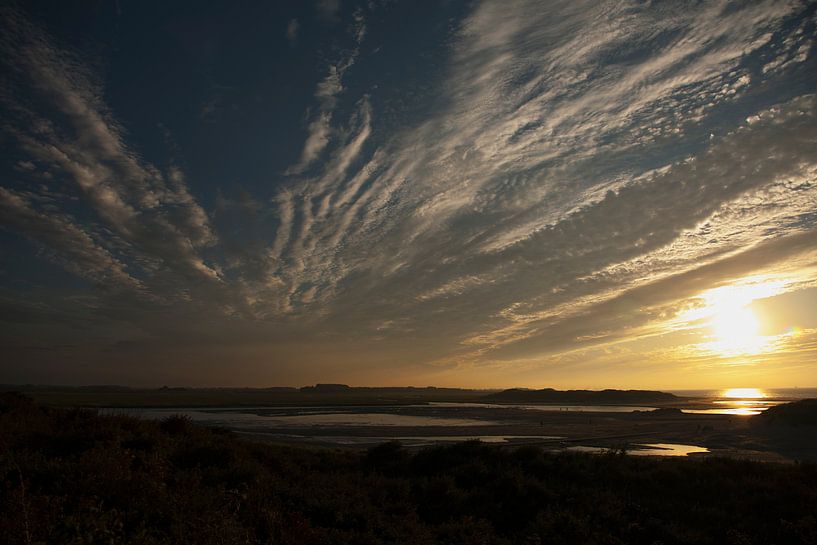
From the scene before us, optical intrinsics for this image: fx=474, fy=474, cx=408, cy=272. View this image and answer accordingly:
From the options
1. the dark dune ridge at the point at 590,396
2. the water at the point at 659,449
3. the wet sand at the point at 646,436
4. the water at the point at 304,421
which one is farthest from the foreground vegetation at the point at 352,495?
the dark dune ridge at the point at 590,396

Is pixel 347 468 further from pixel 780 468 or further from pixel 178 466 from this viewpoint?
pixel 780 468

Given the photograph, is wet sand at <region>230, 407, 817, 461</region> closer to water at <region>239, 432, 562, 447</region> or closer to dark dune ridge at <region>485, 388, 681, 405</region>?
water at <region>239, 432, 562, 447</region>

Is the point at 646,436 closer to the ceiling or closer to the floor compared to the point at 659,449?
closer to the ceiling

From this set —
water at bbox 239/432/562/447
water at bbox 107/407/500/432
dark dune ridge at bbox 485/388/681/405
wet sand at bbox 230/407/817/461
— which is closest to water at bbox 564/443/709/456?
wet sand at bbox 230/407/817/461

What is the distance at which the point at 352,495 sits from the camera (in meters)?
13.1

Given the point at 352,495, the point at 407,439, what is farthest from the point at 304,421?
the point at 352,495

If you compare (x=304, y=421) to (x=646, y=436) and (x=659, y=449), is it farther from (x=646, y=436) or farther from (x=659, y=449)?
(x=659, y=449)

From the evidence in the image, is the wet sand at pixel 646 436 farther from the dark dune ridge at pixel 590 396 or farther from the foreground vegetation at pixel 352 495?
the dark dune ridge at pixel 590 396

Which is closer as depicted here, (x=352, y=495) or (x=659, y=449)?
(x=352, y=495)

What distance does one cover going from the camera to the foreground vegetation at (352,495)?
28.5 ft

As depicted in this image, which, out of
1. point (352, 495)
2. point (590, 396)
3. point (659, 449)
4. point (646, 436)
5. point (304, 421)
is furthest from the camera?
point (590, 396)

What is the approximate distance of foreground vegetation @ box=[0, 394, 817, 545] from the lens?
8672 millimetres

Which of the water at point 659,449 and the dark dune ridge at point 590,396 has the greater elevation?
the dark dune ridge at point 590,396

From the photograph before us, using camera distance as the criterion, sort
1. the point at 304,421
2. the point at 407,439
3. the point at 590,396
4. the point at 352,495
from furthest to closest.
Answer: the point at 590,396, the point at 304,421, the point at 407,439, the point at 352,495
